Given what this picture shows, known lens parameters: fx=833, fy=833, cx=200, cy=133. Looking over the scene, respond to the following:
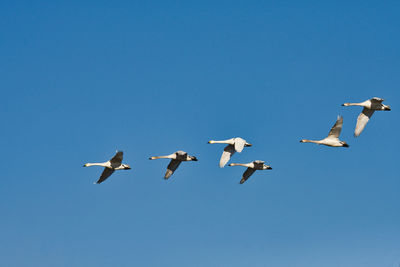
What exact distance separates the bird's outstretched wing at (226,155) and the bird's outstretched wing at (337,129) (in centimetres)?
1098

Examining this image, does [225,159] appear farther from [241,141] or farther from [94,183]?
[94,183]

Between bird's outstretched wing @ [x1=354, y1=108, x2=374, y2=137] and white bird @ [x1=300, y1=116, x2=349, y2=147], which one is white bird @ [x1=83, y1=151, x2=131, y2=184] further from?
bird's outstretched wing @ [x1=354, y1=108, x2=374, y2=137]

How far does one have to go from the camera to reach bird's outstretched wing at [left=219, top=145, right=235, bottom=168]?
8976 centimetres

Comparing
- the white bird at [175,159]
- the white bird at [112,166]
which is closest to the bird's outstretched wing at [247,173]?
the white bird at [175,159]

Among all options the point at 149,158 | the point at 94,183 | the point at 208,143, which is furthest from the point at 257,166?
the point at 94,183

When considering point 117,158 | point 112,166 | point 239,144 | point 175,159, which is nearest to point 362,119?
point 239,144

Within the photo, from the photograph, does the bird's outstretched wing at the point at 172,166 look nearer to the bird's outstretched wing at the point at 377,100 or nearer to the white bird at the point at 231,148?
the white bird at the point at 231,148

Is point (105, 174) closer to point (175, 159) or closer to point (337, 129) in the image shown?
point (175, 159)

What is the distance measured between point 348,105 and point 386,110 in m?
5.27

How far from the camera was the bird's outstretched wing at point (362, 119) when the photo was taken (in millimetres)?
94600

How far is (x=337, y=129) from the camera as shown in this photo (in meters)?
91.6

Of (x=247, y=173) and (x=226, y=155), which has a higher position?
(x=247, y=173)

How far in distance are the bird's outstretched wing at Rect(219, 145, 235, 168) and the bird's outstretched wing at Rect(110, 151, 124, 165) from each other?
1094cm

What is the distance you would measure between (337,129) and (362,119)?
205 inches
